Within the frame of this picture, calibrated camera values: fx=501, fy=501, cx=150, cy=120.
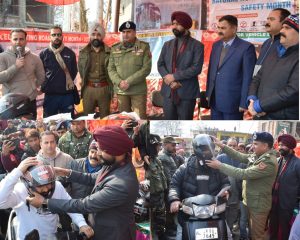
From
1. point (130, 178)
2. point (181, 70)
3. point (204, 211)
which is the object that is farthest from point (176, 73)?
point (130, 178)

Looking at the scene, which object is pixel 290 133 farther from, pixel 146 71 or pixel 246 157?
pixel 146 71

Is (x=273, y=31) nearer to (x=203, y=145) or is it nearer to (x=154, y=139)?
(x=203, y=145)

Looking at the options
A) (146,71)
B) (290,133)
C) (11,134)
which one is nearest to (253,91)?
(290,133)

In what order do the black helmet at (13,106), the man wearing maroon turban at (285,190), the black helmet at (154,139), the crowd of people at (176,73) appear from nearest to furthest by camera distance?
the man wearing maroon turban at (285,190), the black helmet at (154,139), the crowd of people at (176,73), the black helmet at (13,106)

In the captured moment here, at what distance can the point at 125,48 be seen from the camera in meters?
5.96

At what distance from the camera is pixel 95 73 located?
245 inches

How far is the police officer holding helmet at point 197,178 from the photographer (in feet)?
13.2

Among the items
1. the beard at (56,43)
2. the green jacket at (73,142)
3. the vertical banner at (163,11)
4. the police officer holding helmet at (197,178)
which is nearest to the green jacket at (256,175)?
the police officer holding helmet at (197,178)

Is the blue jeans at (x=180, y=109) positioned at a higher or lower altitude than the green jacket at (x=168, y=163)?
higher

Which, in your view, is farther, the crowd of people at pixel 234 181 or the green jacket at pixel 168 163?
the green jacket at pixel 168 163

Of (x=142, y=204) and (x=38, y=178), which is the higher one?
(x=38, y=178)

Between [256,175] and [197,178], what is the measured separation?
47cm

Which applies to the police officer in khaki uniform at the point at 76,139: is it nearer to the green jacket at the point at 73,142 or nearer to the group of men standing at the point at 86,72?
the green jacket at the point at 73,142

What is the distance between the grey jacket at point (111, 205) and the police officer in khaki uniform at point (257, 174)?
0.76 metres
